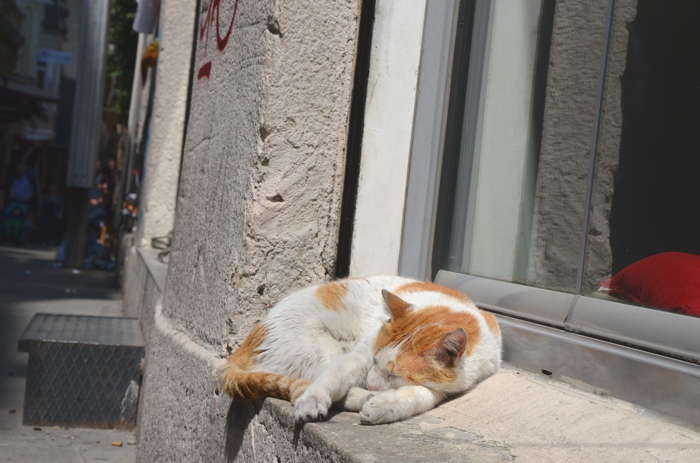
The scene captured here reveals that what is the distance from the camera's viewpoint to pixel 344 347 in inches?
91.6

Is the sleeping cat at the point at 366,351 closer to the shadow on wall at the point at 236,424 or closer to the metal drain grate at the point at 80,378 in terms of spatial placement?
the shadow on wall at the point at 236,424

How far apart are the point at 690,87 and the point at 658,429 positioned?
3.01ft

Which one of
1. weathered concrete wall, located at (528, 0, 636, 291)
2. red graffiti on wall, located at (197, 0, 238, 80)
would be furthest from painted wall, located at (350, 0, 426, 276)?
red graffiti on wall, located at (197, 0, 238, 80)

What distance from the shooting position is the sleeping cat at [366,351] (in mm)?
1913

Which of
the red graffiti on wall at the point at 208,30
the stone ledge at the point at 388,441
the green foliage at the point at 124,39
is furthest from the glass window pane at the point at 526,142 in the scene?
the green foliage at the point at 124,39

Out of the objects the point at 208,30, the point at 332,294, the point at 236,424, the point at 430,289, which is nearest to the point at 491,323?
the point at 430,289

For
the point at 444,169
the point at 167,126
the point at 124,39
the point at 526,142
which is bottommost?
the point at 444,169

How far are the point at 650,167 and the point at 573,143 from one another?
336 mm

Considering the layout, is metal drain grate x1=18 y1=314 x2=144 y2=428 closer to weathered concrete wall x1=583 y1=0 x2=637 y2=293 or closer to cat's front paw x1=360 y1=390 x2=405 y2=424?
cat's front paw x1=360 y1=390 x2=405 y2=424

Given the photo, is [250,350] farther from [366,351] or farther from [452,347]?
[452,347]

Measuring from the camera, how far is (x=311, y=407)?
1.80 metres

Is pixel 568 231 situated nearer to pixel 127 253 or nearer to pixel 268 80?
pixel 268 80

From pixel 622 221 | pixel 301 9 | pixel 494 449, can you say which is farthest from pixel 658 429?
pixel 301 9

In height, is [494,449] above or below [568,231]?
below
